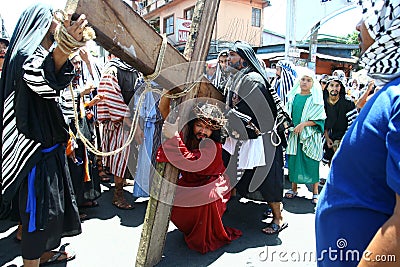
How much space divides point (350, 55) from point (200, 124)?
60.5ft

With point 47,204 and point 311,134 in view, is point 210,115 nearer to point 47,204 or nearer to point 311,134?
point 47,204

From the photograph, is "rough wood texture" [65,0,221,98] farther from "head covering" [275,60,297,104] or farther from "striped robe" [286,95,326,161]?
"head covering" [275,60,297,104]

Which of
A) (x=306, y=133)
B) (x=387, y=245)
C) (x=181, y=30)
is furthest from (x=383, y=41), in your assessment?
(x=181, y=30)

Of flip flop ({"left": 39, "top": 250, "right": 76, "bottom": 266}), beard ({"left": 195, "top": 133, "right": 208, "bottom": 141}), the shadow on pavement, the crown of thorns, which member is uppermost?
the crown of thorns

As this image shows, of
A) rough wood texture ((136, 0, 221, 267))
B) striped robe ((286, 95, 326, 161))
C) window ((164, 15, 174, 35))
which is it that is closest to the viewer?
rough wood texture ((136, 0, 221, 267))

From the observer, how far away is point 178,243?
122 inches

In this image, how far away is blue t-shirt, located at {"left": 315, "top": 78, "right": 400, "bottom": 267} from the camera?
0.83 m

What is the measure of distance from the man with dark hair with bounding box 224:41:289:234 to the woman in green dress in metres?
0.85

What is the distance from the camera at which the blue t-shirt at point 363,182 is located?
0.83 m

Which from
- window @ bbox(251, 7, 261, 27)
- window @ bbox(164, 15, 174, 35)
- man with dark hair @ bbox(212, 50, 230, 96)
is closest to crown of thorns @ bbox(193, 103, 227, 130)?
man with dark hair @ bbox(212, 50, 230, 96)

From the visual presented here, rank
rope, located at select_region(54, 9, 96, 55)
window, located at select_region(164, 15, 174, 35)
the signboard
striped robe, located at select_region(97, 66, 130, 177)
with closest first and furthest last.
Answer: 1. rope, located at select_region(54, 9, 96, 55)
2. striped robe, located at select_region(97, 66, 130, 177)
3. the signboard
4. window, located at select_region(164, 15, 174, 35)

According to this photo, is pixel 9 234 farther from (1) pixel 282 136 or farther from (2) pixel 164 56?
(1) pixel 282 136

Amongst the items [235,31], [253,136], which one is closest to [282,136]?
[253,136]

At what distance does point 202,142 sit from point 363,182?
2.05 m
